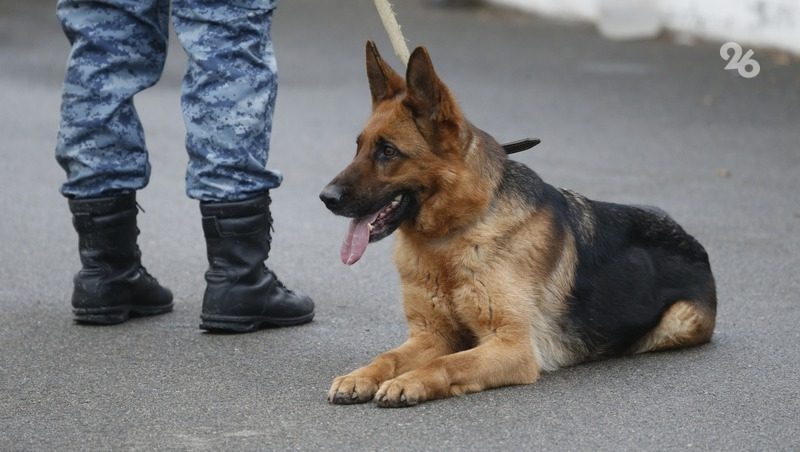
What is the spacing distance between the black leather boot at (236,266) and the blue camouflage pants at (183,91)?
0.23ft

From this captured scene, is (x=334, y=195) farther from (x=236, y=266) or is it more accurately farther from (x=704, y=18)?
(x=704, y=18)

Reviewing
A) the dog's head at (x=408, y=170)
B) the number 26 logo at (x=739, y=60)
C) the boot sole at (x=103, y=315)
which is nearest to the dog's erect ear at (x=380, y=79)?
the dog's head at (x=408, y=170)

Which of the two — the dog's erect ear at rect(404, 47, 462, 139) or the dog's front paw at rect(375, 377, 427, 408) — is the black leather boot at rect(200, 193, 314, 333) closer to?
the dog's erect ear at rect(404, 47, 462, 139)

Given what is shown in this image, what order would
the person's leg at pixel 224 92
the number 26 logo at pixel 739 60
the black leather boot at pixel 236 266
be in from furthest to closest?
the number 26 logo at pixel 739 60
the black leather boot at pixel 236 266
the person's leg at pixel 224 92

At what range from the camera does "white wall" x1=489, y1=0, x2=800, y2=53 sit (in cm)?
1222

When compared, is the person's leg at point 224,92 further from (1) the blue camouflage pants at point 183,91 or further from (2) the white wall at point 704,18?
(2) the white wall at point 704,18

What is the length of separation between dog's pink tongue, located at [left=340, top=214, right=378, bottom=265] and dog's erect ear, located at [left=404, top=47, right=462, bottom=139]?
0.36 meters

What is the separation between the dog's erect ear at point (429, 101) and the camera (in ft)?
14.2

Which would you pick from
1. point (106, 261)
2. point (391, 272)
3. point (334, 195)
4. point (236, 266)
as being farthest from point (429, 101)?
point (391, 272)

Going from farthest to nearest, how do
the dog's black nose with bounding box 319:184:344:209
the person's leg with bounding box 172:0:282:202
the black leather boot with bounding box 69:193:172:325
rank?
the black leather boot with bounding box 69:193:172:325
the person's leg with bounding box 172:0:282:202
the dog's black nose with bounding box 319:184:344:209

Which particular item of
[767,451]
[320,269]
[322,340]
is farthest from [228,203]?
[767,451]

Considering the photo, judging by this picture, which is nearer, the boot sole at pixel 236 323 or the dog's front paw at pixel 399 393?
the dog's front paw at pixel 399 393

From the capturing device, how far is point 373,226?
14.3 ft

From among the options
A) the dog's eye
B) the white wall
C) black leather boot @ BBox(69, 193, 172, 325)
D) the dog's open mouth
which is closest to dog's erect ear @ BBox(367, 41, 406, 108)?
the dog's eye
